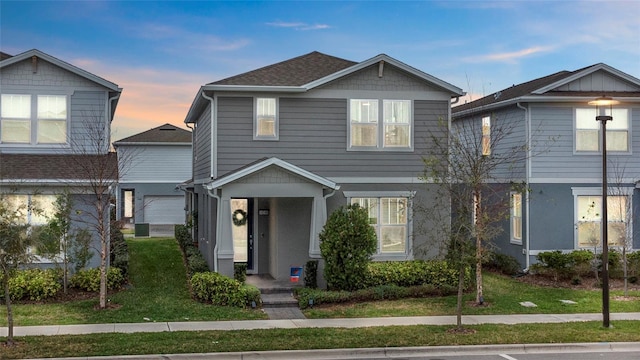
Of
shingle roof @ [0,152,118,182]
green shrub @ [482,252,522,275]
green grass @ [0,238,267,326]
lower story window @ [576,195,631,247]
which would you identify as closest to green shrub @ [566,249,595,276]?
lower story window @ [576,195,631,247]

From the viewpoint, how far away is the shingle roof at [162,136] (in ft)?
143

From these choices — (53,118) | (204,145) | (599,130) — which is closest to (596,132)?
(599,130)

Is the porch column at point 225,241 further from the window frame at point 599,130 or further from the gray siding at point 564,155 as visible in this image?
the window frame at point 599,130

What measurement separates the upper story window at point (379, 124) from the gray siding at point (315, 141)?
0.74ft

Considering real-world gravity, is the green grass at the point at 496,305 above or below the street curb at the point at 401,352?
above

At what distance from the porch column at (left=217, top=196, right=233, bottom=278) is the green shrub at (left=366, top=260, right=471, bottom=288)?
3.98m

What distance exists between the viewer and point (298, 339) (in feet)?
44.4

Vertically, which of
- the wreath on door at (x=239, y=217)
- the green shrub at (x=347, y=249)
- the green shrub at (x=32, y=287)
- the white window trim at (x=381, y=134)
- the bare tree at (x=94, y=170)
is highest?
the white window trim at (x=381, y=134)

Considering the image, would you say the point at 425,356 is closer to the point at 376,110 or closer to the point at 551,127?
the point at 376,110

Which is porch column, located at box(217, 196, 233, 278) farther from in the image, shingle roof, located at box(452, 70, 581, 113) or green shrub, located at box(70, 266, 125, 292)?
shingle roof, located at box(452, 70, 581, 113)

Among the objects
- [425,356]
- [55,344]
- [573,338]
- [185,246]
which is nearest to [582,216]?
[573,338]

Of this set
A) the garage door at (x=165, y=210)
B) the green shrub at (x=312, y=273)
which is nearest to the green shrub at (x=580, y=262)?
the green shrub at (x=312, y=273)

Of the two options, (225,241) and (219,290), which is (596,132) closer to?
(225,241)

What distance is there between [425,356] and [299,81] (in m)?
10.6
